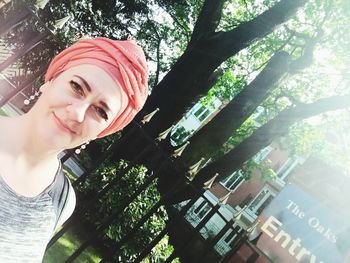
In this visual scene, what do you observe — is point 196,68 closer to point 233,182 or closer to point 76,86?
point 76,86

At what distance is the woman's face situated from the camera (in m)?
1.73

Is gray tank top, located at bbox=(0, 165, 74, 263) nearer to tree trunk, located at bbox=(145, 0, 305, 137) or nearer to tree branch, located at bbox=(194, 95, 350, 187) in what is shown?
tree trunk, located at bbox=(145, 0, 305, 137)

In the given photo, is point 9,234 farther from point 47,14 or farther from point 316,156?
point 316,156

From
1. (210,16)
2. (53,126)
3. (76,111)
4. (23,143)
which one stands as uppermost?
(210,16)

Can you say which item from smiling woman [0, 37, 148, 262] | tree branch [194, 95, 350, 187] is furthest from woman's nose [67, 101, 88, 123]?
tree branch [194, 95, 350, 187]

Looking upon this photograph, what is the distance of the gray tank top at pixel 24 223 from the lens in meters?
1.61

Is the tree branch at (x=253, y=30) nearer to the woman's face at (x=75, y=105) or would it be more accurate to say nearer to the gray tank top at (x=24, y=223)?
the woman's face at (x=75, y=105)

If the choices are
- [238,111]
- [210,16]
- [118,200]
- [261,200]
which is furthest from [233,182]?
[118,200]

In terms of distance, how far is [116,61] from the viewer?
1.83 meters

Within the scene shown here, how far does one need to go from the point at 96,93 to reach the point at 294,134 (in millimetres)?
13706

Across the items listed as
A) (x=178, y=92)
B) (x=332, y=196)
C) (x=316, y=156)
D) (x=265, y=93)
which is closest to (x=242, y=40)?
(x=265, y=93)

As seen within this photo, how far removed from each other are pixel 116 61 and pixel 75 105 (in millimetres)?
332

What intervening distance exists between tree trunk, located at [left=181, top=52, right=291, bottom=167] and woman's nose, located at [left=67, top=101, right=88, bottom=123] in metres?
7.71

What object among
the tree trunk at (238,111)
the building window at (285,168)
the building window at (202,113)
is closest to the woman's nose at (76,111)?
the tree trunk at (238,111)
